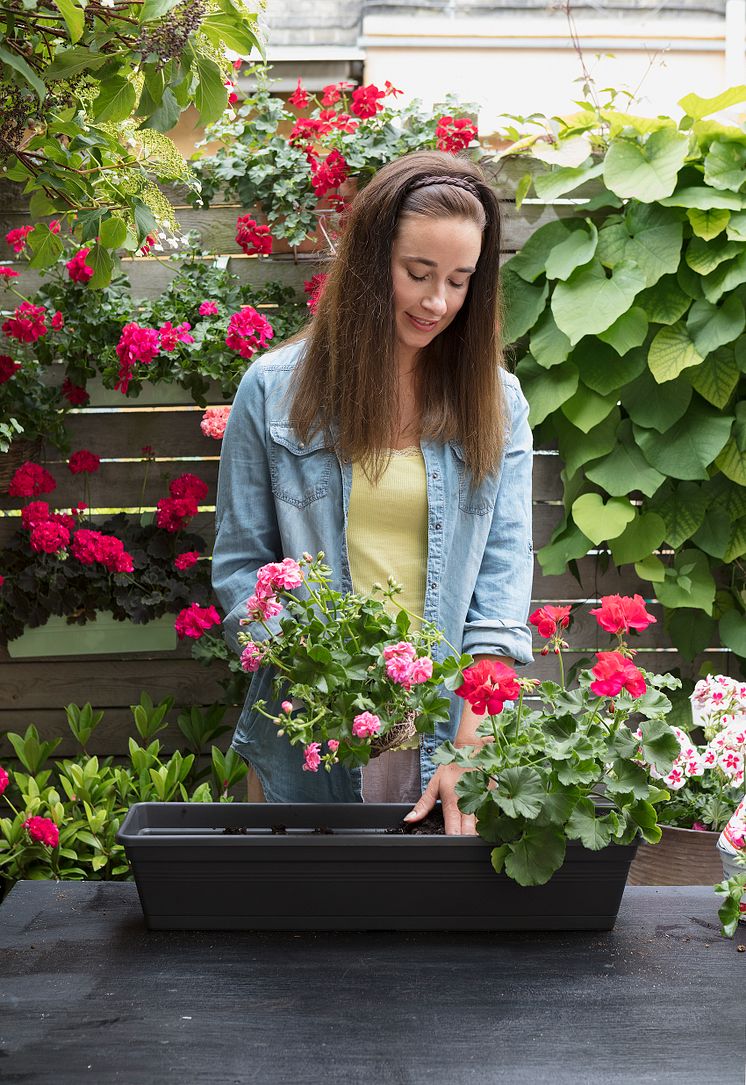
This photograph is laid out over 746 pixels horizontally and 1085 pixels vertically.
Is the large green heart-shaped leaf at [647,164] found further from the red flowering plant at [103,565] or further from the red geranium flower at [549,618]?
the red geranium flower at [549,618]

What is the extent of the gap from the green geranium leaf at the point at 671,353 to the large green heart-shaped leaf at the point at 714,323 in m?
0.01

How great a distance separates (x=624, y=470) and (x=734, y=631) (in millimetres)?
449

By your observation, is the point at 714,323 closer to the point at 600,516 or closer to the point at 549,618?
the point at 600,516

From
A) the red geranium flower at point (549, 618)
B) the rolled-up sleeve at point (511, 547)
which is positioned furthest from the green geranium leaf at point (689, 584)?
the red geranium flower at point (549, 618)

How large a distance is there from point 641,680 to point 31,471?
66.3 inches

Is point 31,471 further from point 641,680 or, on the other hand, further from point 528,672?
point 641,680

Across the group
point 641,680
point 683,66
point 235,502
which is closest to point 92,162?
point 235,502

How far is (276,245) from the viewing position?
2443 millimetres

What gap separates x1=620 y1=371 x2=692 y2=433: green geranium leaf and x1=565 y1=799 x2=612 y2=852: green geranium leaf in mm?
1397

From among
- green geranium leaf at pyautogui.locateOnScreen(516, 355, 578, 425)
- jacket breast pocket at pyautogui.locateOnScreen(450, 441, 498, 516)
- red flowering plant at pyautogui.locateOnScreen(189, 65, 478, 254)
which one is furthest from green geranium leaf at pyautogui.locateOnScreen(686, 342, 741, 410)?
jacket breast pocket at pyautogui.locateOnScreen(450, 441, 498, 516)

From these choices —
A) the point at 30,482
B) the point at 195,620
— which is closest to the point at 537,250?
the point at 195,620

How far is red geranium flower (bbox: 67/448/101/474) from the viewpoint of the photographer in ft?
7.77

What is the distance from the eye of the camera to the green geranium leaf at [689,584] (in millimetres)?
2326

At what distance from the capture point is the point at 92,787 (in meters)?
2.26
